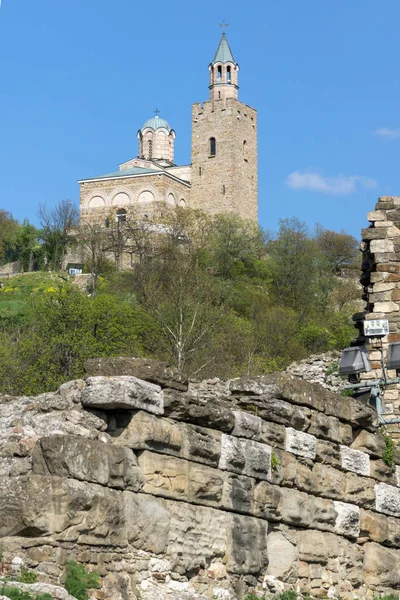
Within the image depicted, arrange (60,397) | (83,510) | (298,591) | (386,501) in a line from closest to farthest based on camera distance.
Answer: (83,510), (60,397), (298,591), (386,501)

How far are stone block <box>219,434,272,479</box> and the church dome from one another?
332 feet

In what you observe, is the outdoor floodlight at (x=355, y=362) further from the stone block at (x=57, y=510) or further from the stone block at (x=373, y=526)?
the stone block at (x=57, y=510)

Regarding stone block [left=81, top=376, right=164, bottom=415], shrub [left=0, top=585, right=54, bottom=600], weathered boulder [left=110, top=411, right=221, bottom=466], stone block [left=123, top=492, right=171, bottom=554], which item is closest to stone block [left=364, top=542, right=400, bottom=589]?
weathered boulder [left=110, top=411, right=221, bottom=466]

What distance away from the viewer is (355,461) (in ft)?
38.1

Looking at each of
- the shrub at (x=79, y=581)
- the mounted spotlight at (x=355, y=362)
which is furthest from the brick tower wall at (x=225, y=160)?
the shrub at (x=79, y=581)

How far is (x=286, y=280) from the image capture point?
7119 centimetres

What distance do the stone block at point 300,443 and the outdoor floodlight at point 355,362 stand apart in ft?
6.27

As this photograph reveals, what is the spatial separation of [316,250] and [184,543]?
6632 cm

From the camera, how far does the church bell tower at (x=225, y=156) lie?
9581cm

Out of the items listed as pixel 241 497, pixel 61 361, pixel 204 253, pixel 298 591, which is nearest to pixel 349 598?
pixel 298 591

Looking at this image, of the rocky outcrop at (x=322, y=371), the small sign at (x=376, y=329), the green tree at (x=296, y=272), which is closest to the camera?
the small sign at (x=376, y=329)

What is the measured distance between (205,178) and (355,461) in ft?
283

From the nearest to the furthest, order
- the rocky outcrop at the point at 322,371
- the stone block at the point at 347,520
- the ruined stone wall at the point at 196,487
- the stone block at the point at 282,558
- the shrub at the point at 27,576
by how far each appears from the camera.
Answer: the shrub at the point at 27,576 → the ruined stone wall at the point at 196,487 → the stone block at the point at 282,558 → the stone block at the point at 347,520 → the rocky outcrop at the point at 322,371

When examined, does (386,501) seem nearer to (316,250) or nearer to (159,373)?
(159,373)
